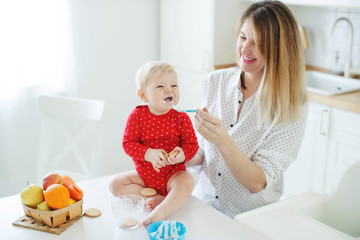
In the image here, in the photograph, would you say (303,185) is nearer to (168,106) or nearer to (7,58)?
(168,106)

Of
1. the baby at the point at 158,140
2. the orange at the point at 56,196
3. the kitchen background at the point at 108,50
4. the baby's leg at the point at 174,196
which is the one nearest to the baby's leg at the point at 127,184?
the baby at the point at 158,140

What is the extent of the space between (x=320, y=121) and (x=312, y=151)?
0.68 ft

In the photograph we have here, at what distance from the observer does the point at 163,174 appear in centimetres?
154

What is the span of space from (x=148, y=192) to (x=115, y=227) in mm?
216

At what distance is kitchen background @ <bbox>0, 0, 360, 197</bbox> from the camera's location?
2.87m

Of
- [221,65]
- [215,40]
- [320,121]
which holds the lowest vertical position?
[320,121]

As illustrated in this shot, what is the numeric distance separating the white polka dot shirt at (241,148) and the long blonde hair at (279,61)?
6cm

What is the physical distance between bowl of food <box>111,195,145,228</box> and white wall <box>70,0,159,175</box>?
2.03 metres

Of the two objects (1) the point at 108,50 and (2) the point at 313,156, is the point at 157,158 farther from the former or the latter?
(1) the point at 108,50

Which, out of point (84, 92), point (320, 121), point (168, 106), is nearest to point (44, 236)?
point (168, 106)

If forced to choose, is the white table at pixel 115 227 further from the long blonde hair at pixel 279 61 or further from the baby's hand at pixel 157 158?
the long blonde hair at pixel 279 61

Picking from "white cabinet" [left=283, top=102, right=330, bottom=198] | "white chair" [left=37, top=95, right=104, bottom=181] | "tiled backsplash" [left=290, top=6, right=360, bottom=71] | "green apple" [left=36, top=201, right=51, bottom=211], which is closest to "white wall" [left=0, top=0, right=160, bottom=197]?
"white chair" [left=37, top=95, right=104, bottom=181]

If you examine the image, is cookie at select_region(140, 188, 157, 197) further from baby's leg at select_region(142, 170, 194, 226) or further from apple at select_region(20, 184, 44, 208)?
apple at select_region(20, 184, 44, 208)

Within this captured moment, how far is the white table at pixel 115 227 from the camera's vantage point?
4.19 feet
